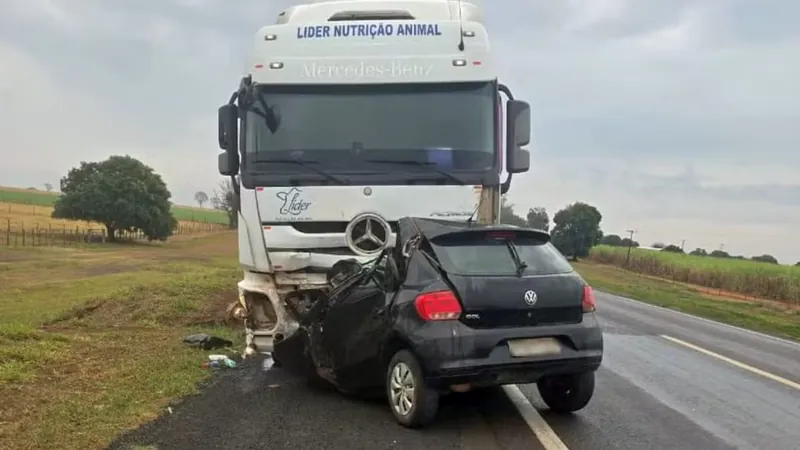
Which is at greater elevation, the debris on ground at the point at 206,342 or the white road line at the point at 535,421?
the white road line at the point at 535,421

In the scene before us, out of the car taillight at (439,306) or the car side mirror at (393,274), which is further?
the car side mirror at (393,274)

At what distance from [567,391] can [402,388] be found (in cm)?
150

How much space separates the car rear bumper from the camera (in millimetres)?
5809

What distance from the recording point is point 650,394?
766 centimetres

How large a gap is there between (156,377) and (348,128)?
3.37 meters

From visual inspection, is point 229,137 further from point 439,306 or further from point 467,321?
point 467,321

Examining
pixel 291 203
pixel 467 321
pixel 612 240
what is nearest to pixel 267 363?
pixel 291 203

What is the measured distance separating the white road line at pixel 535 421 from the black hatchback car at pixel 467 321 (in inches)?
9.6

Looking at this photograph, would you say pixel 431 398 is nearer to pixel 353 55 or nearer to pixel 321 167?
pixel 321 167

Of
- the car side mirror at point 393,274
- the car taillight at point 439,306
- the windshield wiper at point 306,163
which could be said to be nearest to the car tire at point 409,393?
the car taillight at point 439,306

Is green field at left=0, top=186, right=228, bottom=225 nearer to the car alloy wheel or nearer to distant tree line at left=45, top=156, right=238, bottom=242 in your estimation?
distant tree line at left=45, top=156, right=238, bottom=242

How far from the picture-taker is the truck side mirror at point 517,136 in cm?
819

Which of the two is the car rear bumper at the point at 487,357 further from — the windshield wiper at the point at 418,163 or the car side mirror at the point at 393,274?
the windshield wiper at the point at 418,163

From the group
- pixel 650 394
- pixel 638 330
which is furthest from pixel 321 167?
pixel 638 330
